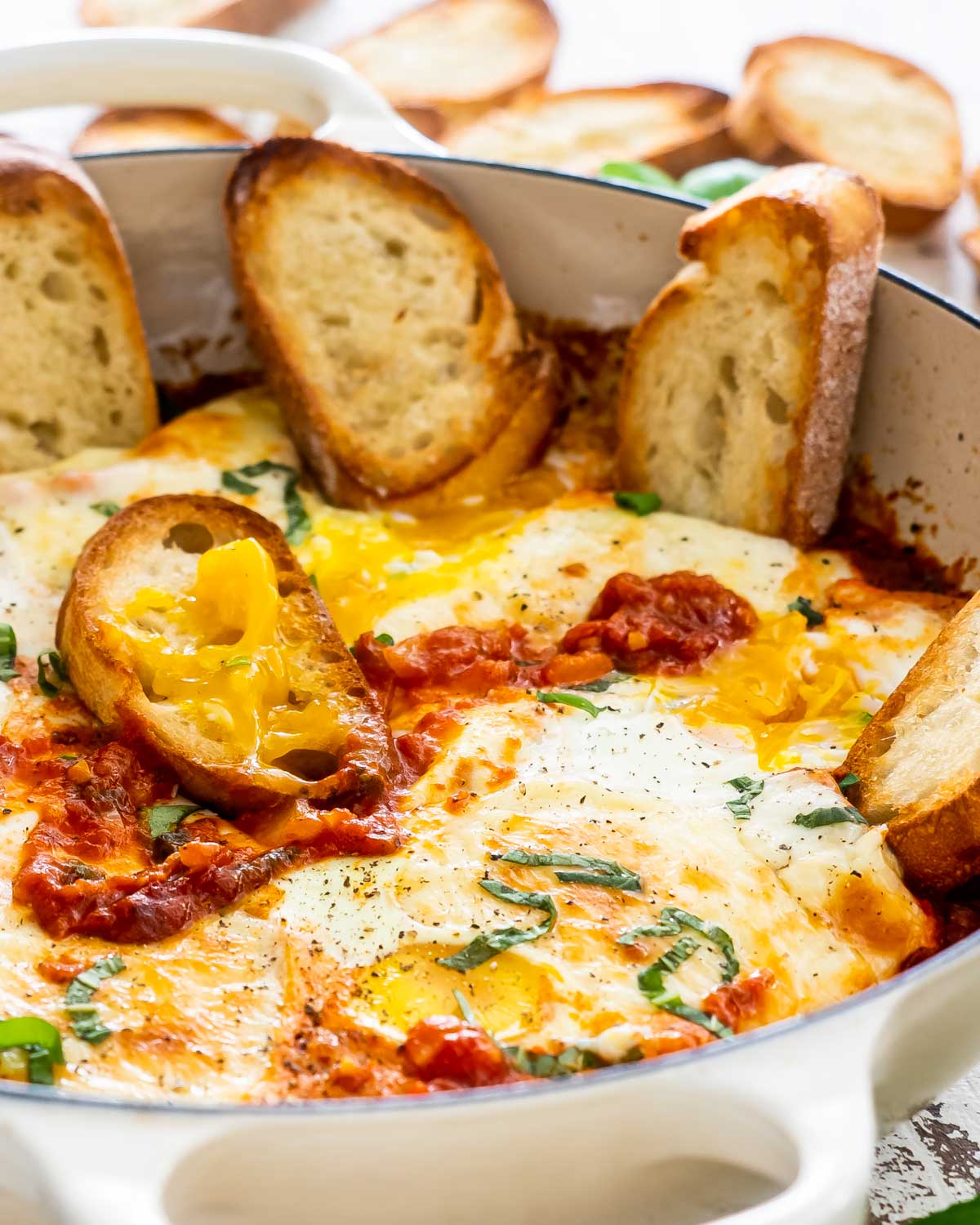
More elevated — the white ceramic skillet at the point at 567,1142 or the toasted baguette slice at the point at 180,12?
the toasted baguette slice at the point at 180,12

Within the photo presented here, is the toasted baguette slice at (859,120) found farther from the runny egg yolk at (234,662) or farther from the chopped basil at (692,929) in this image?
the chopped basil at (692,929)

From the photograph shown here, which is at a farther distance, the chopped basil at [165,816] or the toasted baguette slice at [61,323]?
the toasted baguette slice at [61,323]

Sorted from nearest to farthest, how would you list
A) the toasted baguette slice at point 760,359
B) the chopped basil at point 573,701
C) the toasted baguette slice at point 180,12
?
1. the chopped basil at point 573,701
2. the toasted baguette slice at point 760,359
3. the toasted baguette slice at point 180,12

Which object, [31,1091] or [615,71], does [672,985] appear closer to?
[31,1091]

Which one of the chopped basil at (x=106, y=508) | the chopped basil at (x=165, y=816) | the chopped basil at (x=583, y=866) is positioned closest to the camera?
the chopped basil at (x=583, y=866)

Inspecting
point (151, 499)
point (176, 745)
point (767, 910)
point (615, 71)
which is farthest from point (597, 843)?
point (615, 71)

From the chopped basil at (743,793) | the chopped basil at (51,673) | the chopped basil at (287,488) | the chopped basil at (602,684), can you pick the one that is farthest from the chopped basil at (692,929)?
the chopped basil at (287,488)

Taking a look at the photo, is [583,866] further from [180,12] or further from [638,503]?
[180,12]

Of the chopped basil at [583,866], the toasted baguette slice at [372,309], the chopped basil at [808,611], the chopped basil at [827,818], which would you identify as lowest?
the chopped basil at [583,866]
